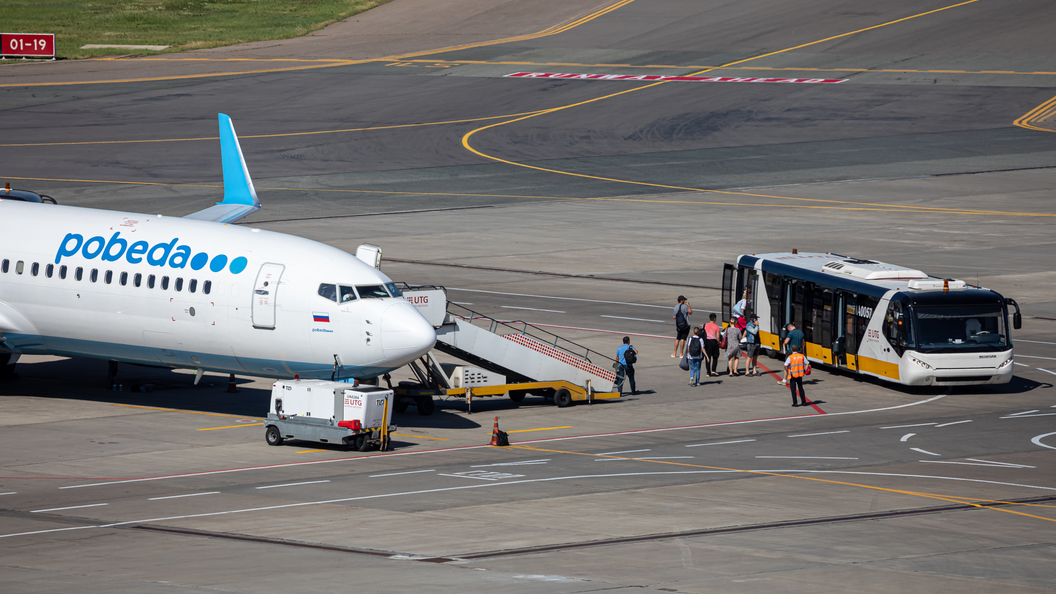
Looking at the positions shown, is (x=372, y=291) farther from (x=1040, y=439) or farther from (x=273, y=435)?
(x=1040, y=439)

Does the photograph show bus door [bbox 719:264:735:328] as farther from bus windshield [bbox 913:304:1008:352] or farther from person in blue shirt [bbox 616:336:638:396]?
bus windshield [bbox 913:304:1008:352]

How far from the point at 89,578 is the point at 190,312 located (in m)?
16.4

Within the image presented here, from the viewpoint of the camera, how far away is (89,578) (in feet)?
85.3

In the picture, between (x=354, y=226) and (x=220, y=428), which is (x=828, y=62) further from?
(x=220, y=428)

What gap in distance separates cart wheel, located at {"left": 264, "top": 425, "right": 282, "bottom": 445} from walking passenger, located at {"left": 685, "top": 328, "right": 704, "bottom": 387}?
53.0 feet

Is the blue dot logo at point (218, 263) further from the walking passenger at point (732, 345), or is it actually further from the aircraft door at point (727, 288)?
the aircraft door at point (727, 288)

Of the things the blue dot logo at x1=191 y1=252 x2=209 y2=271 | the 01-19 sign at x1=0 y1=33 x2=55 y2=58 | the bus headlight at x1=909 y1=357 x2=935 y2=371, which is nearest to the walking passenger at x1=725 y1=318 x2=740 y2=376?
the bus headlight at x1=909 y1=357 x2=935 y2=371

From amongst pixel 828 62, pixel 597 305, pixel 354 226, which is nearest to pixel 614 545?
pixel 597 305

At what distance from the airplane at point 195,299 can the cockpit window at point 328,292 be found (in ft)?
0.09

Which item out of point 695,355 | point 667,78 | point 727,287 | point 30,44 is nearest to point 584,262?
point 727,287

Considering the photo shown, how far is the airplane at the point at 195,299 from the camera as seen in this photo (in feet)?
132

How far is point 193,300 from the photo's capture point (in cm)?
4147

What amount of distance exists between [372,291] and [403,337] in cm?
194

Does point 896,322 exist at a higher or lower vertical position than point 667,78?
lower
